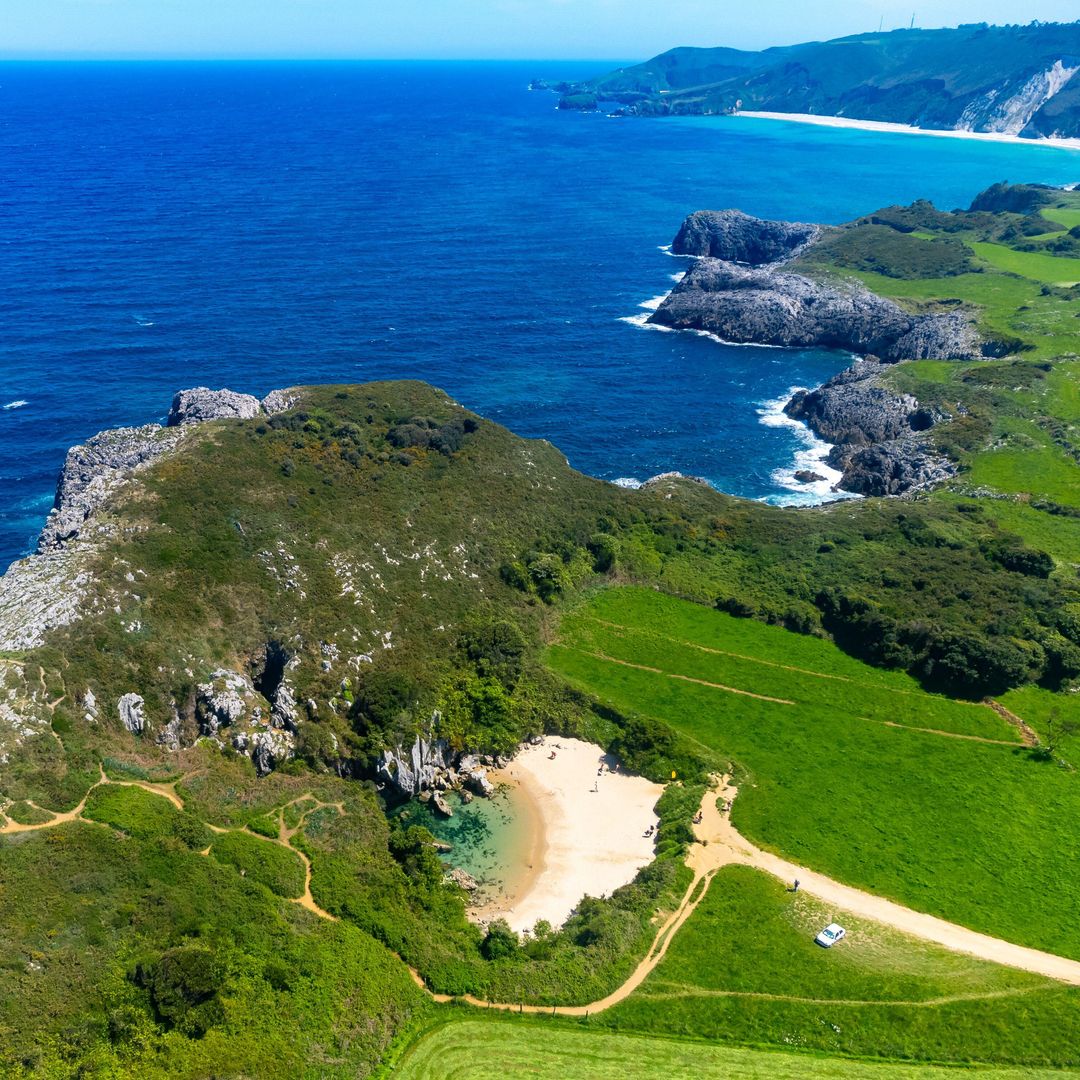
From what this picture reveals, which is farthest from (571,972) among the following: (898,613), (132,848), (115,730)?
(898,613)

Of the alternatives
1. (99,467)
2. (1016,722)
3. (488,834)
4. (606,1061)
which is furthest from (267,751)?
(1016,722)

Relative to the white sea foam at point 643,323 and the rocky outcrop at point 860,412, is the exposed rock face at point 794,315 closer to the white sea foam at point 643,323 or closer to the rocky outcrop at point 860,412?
the white sea foam at point 643,323

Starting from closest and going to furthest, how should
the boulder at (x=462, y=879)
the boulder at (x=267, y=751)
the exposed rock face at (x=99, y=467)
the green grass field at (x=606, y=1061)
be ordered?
the green grass field at (x=606, y=1061)
the boulder at (x=462, y=879)
the boulder at (x=267, y=751)
the exposed rock face at (x=99, y=467)

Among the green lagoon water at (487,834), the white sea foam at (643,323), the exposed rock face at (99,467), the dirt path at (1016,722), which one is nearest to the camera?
the green lagoon water at (487,834)

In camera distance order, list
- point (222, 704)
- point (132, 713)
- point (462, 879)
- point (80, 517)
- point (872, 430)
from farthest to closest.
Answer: point (872, 430) < point (80, 517) < point (222, 704) < point (132, 713) < point (462, 879)

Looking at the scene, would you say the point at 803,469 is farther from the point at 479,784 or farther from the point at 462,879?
the point at 462,879

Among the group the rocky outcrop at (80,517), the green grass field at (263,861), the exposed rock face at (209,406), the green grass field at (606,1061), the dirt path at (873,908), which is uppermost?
the exposed rock face at (209,406)

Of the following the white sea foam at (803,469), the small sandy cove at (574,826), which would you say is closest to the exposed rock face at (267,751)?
the small sandy cove at (574,826)

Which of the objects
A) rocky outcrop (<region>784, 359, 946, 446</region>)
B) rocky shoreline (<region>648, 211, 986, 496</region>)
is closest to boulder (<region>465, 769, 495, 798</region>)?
rocky shoreline (<region>648, 211, 986, 496</region>)
